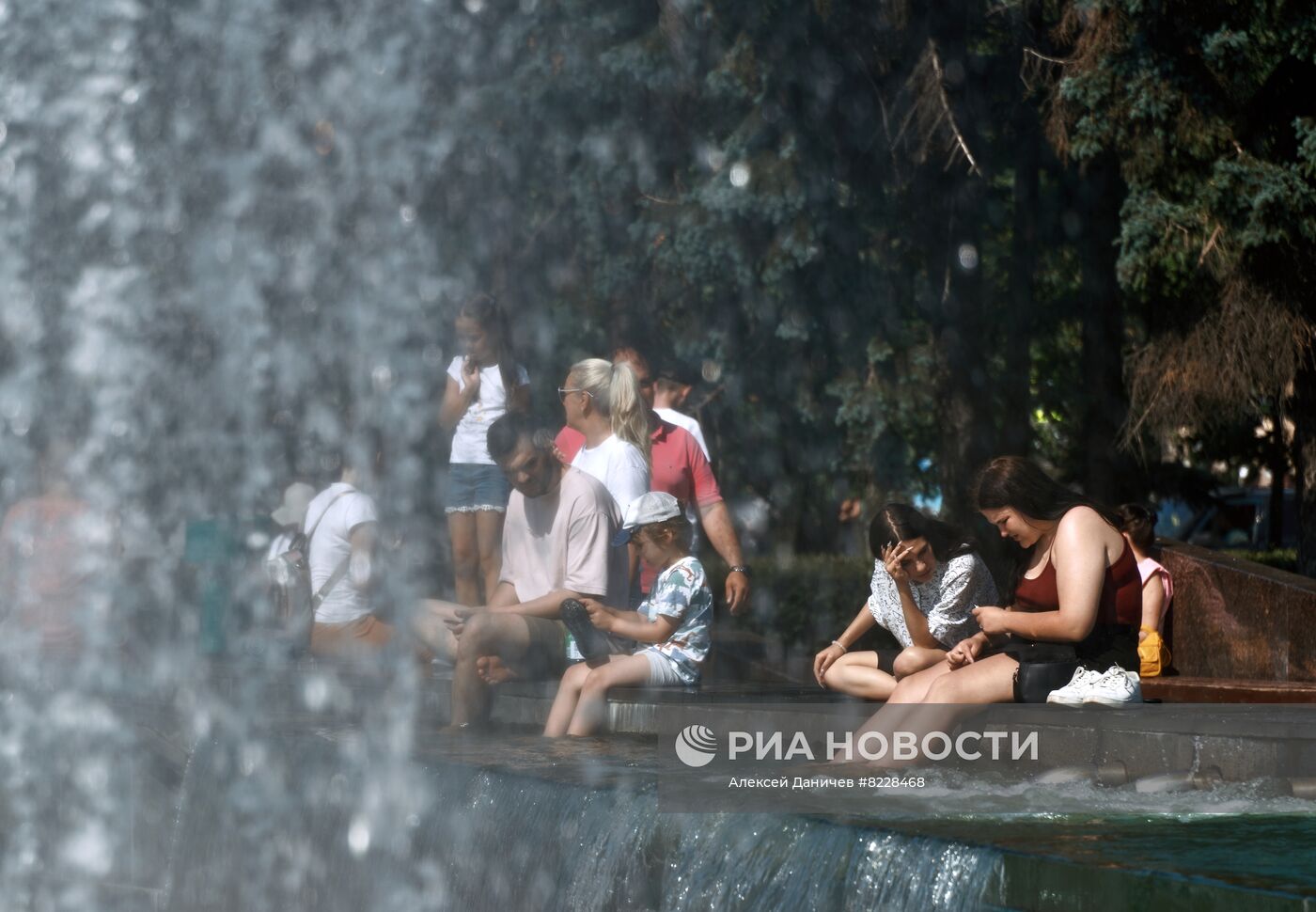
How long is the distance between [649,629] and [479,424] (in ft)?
6.12

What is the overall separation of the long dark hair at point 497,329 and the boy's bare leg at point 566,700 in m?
2.00

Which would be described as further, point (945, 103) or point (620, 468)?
point (945, 103)

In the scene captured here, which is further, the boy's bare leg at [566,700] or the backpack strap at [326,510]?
the backpack strap at [326,510]

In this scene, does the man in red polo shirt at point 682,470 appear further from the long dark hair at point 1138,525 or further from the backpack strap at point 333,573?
the long dark hair at point 1138,525

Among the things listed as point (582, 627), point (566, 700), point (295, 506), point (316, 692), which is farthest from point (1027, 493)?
point (295, 506)

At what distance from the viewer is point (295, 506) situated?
34.9 feet

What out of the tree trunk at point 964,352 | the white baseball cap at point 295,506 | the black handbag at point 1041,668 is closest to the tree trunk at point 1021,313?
the tree trunk at point 964,352

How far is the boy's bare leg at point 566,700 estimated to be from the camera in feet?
23.6

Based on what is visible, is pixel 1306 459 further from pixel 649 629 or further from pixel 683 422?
pixel 649 629

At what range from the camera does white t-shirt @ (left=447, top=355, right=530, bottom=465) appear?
8820mm

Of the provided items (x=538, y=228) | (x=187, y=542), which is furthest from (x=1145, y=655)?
(x=538, y=228)

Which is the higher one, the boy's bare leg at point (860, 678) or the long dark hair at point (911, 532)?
the long dark hair at point (911, 532)

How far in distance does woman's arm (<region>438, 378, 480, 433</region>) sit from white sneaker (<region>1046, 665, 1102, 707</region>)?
3.69 meters

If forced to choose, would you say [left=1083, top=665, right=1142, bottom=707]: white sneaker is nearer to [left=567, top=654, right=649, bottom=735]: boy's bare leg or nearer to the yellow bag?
[left=567, top=654, right=649, bottom=735]: boy's bare leg
